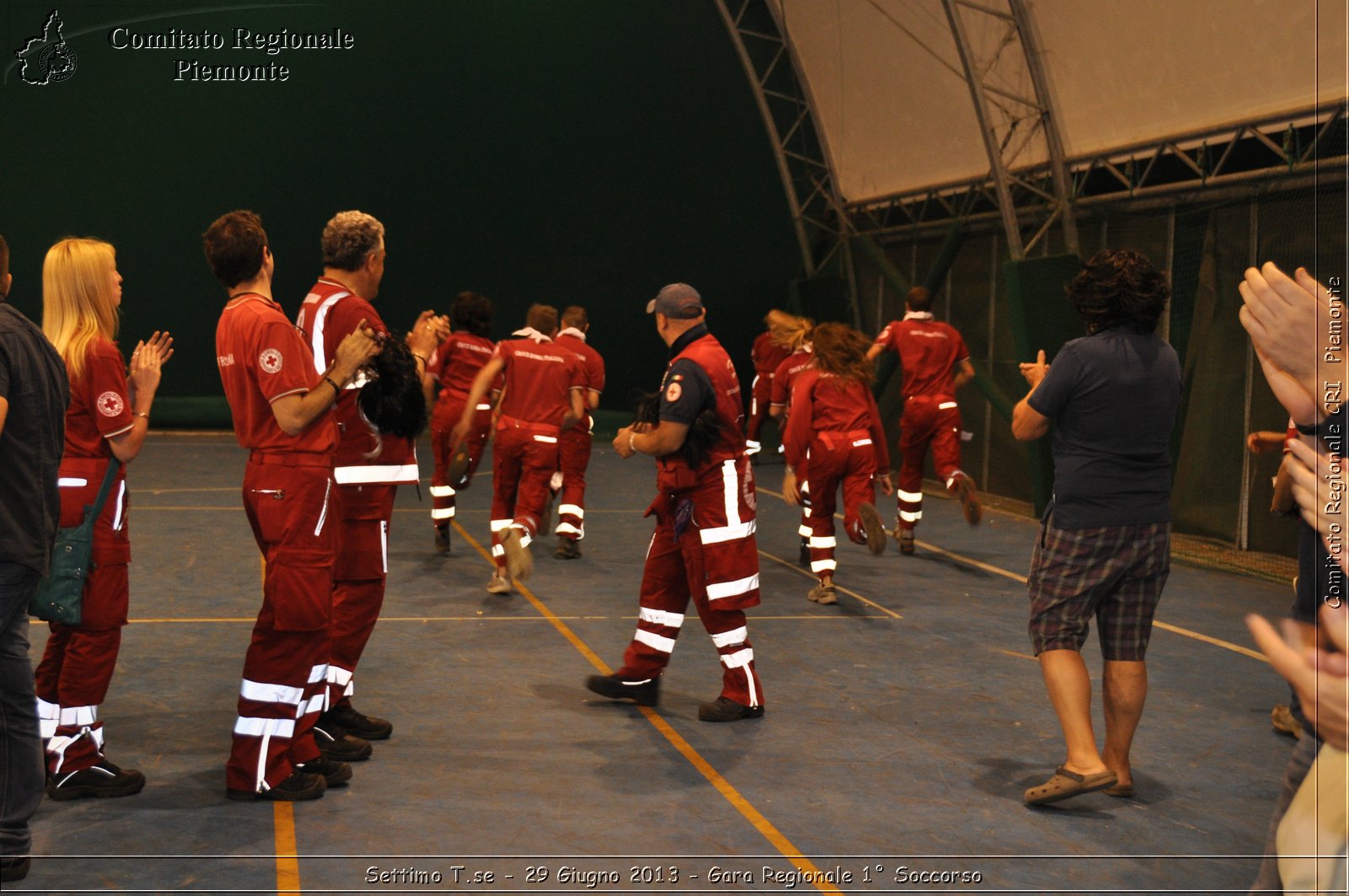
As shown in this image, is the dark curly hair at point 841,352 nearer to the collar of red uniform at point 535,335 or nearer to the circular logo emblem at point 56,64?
the collar of red uniform at point 535,335

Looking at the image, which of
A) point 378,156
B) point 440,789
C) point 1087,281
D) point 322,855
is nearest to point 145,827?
point 322,855

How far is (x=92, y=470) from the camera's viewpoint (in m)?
4.80

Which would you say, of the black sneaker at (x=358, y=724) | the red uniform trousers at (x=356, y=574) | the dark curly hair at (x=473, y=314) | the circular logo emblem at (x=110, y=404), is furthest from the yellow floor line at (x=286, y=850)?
the dark curly hair at (x=473, y=314)

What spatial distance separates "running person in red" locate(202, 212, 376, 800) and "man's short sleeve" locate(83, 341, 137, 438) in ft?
1.28

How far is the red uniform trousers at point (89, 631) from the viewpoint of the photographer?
477 cm

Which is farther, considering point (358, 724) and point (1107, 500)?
point (358, 724)

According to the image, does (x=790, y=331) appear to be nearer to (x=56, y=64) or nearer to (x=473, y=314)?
(x=473, y=314)

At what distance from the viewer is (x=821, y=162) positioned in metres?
21.0

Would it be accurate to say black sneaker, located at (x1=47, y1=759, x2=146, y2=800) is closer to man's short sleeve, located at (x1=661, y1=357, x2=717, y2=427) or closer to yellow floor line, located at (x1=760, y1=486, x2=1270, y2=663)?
man's short sleeve, located at (x1=661, y1=357, x2=717, y2=427)

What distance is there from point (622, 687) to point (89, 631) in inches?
100.0

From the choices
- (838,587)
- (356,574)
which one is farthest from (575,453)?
(356,574)

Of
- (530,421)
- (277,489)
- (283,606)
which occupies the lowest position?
(283,606)

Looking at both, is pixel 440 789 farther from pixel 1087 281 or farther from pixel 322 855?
pixel 1087 281

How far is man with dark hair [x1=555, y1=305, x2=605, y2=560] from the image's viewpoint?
417 inches
